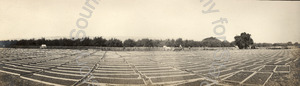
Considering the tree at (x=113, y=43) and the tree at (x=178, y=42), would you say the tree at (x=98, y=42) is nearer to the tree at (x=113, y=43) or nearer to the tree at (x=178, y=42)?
the tree at (x=113, y=43)

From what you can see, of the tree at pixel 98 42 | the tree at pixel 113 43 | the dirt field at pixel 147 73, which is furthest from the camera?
the tree at pixel 113 43

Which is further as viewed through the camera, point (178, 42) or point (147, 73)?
point (178, 42)

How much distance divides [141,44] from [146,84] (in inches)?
2170

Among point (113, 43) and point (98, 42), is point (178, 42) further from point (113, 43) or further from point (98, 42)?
point (98, 42)

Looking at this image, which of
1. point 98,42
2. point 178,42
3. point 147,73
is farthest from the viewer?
point 178,42

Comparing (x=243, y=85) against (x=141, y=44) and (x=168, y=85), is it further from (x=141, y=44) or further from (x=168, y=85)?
(x=141, y=44)

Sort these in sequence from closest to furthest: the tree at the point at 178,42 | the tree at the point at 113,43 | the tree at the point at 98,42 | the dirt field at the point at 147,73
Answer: the dirt field at the point at 147,73
the tree at the point at 98,42
the tree at the point at 113,43
the tree at the point at 178,42

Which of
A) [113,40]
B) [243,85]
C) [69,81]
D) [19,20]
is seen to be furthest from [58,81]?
[113,40]

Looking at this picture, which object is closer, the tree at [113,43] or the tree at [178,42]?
the tree at [113,43]

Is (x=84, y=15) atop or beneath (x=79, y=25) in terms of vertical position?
atop

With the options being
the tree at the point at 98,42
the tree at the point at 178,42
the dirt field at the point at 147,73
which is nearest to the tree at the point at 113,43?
the tree at the point at 98,42

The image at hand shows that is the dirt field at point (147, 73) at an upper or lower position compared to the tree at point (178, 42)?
lower

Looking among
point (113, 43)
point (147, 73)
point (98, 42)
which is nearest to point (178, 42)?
point (113, 43)

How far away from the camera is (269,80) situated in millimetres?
4625
